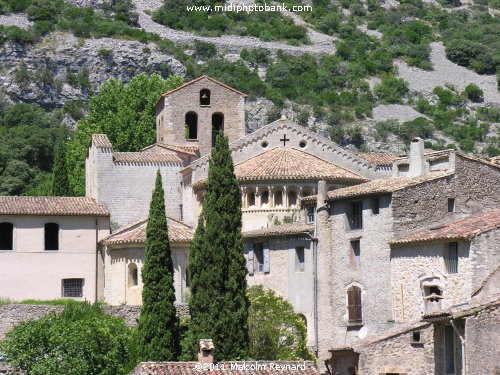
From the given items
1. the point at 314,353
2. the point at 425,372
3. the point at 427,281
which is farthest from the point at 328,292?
the point at 425,372

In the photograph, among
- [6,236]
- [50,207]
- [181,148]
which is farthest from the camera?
[181,148]

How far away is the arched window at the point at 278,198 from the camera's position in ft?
240

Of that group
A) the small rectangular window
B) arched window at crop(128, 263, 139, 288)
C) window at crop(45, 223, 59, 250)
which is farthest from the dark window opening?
window at crop(45, 223, 59, 250)

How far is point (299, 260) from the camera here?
223 ft

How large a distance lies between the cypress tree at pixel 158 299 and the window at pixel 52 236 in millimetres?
11411

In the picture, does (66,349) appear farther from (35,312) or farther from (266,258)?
(266,258)

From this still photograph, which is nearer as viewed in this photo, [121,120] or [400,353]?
[400,353]

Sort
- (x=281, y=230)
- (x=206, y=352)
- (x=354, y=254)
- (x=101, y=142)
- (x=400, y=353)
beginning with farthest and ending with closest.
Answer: (x=101, y=142) → (x=281, y=230) → (x=354, y=254) → (x=206, y=352) → (x=400, y=353)

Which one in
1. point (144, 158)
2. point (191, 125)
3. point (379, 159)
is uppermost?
point (191, 125)

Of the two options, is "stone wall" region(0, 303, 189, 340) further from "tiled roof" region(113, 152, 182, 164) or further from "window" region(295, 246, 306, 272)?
"tiled roof" region(113, 152, 182, 164)

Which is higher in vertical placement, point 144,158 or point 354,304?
point 144,158

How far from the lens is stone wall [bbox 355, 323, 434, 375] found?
5256 centimetres

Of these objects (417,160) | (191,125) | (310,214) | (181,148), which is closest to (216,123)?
(191,125)

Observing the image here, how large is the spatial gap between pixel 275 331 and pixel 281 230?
281 inches
